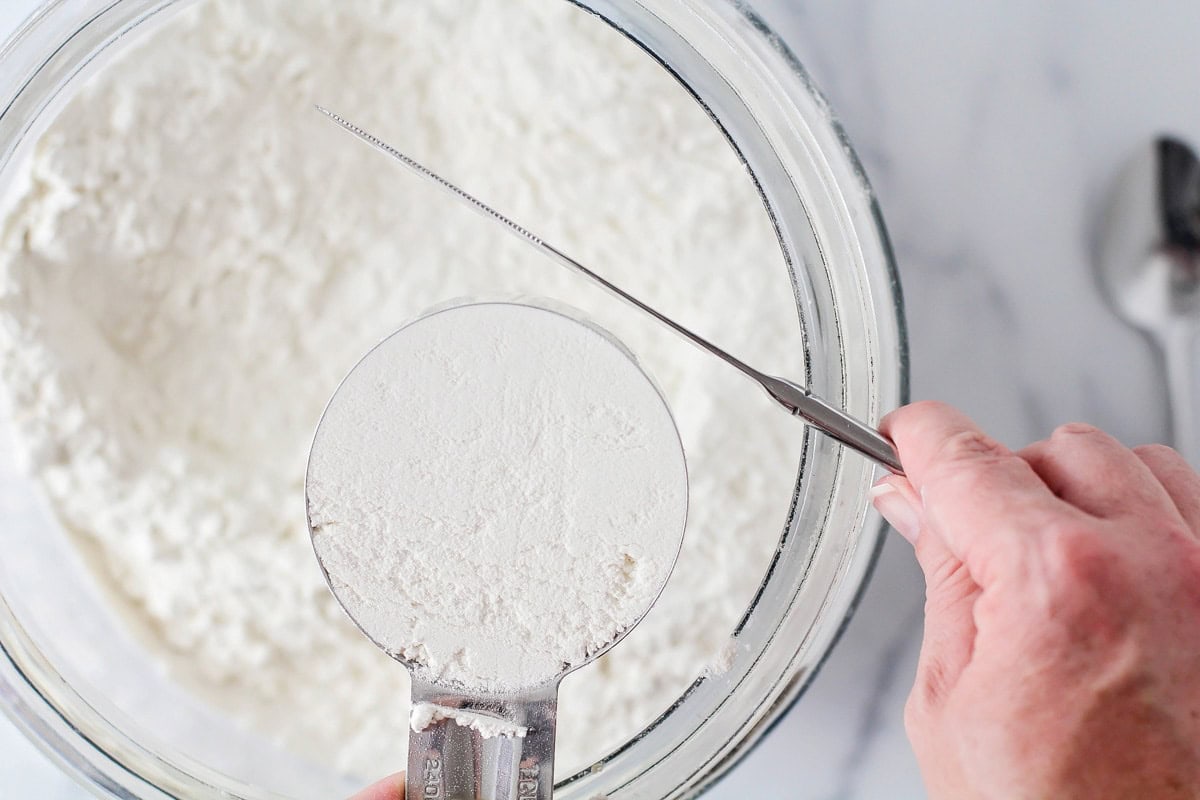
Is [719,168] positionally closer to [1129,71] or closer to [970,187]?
[970,187]

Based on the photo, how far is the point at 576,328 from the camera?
598 millimetres

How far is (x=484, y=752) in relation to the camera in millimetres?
592

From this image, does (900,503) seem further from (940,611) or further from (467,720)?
(467,720)

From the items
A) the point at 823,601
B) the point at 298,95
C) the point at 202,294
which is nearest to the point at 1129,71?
the point at 823,601

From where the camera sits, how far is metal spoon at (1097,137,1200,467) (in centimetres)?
70

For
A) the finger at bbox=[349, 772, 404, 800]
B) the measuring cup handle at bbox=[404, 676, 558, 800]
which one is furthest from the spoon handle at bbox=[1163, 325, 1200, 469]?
the finger at bbox=[349, 772, 404, 800]

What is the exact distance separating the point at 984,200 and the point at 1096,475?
0.30m

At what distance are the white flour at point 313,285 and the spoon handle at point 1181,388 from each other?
295mm

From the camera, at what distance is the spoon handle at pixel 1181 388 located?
715mm

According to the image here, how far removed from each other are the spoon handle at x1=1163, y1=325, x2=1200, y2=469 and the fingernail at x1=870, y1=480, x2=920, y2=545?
0.31m

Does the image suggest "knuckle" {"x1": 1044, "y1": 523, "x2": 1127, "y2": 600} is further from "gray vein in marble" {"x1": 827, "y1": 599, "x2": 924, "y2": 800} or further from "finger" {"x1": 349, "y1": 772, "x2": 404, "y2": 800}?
"finger" {"x1": 349, "y1": 772, "x2": 404, "y2": 800}

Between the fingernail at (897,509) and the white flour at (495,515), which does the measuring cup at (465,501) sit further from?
the fingernail at (897,509)

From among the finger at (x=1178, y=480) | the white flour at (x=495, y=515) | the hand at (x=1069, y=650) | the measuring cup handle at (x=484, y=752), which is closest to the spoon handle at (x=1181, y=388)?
the finger at (x=1178, y=480)

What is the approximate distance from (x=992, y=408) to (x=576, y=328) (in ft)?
1.12
